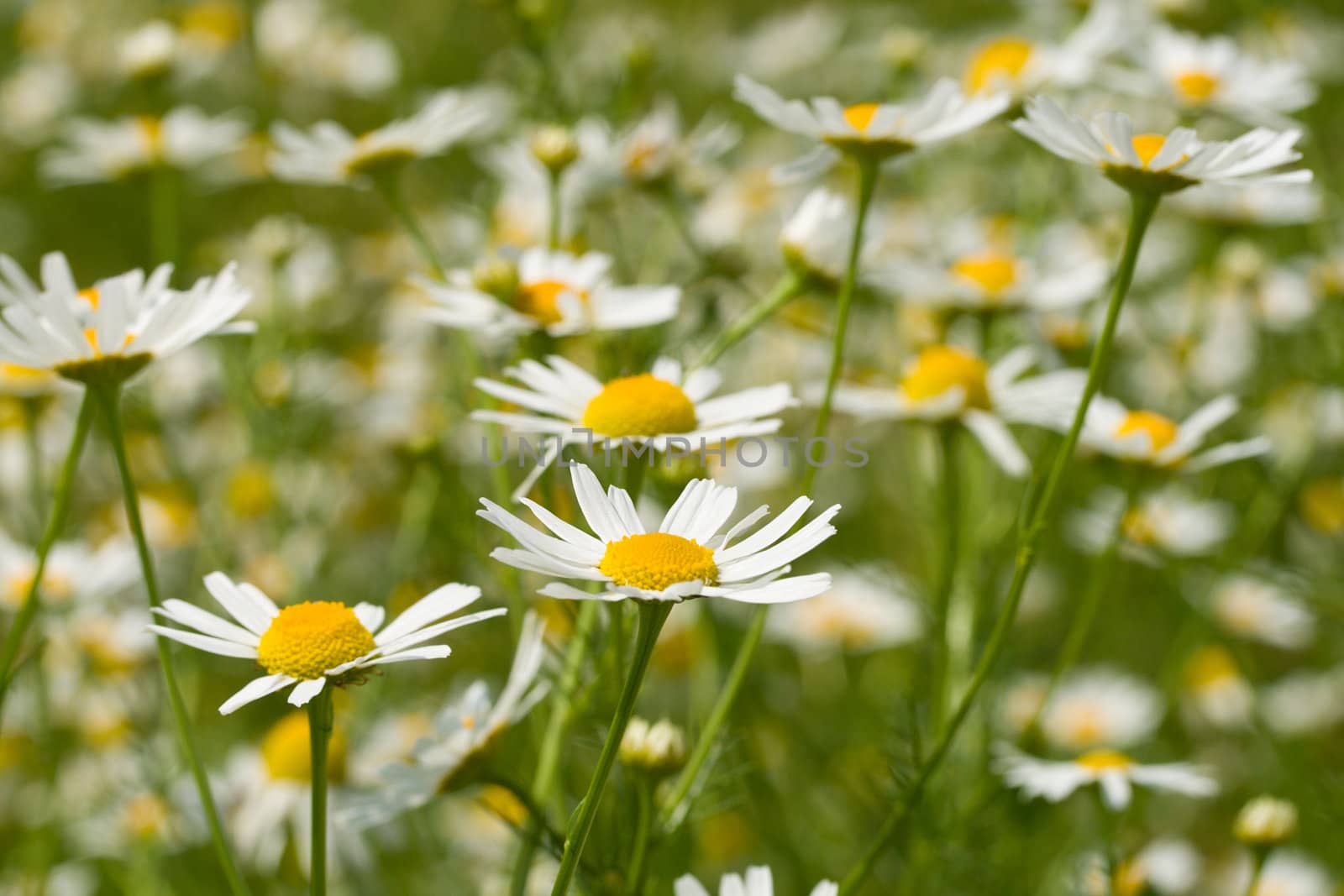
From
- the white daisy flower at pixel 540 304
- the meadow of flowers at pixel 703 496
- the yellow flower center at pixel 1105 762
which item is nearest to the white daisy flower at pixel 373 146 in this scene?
the meadow of flowers at pixel 703 496

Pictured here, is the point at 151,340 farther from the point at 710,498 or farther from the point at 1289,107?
the point at 1289,107

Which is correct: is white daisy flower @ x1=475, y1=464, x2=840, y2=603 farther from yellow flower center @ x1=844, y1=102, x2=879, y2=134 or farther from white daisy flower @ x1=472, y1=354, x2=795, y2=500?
yellow flower center @ x1=844, y1=102, x2=879, y2=134

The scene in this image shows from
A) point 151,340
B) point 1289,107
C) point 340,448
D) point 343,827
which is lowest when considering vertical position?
point 340,448

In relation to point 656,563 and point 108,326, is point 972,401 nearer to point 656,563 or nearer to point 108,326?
point 656,563

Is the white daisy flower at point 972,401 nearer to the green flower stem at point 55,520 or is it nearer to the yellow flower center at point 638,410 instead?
the yellow flower center at point 638,410

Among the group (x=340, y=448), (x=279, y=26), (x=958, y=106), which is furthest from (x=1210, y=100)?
(x=279, y=26)

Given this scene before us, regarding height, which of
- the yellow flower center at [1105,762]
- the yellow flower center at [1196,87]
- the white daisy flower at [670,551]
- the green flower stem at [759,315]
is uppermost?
the white daisy flower at [670,551]
